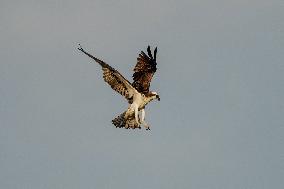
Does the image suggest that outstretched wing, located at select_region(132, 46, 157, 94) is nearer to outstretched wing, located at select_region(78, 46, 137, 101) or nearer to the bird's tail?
outstretched wing, located at select_region(78, 46, 137, 101)

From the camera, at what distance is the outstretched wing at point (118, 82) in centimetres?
3409

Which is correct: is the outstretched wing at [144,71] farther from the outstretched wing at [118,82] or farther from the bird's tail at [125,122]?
the bird's tail at [125,122]

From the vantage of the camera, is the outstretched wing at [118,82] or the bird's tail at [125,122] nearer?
the outstretched wing at [118,82]

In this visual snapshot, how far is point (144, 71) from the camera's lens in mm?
34656

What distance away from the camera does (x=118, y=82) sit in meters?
35.0

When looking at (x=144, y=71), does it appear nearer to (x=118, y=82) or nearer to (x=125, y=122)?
(x=118, y=82)

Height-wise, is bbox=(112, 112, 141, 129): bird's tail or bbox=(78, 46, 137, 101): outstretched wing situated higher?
bbox=(78, 46, 137, 101): outstretched wing

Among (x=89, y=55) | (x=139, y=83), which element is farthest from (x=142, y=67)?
(x=89, y=55)

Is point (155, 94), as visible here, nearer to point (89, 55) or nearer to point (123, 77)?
point (123, 77)

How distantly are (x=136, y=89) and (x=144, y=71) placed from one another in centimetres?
110

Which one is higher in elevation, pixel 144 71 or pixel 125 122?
pixel 144 71

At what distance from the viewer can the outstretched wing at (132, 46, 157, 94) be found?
112 feet

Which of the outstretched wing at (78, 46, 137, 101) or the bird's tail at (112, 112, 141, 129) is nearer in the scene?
the outstretched wing at (78, 46, 137, 101)

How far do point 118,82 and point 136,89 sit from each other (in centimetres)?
99
